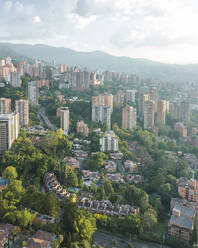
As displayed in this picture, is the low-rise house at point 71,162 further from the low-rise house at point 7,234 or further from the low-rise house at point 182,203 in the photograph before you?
the low-rise house at point 7,234

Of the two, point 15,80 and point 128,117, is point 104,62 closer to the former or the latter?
point 15,80

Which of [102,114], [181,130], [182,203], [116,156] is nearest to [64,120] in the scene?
[102,114]

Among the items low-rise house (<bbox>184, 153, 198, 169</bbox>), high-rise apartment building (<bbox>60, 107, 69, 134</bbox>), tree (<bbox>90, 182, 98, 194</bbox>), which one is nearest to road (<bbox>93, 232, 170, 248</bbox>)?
tree (<bbox>90, 182, 98, 194</bbox>)

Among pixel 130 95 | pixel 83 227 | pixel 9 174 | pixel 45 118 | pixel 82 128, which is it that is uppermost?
pixel 130 95

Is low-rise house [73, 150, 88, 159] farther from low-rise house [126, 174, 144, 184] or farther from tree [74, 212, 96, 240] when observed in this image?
tree [74, 212, 96, 240]

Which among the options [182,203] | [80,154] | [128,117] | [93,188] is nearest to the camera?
[182,203]

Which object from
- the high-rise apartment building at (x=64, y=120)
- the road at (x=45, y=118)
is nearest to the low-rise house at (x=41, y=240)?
the high-rise apartment building at (x=64, y=120)
